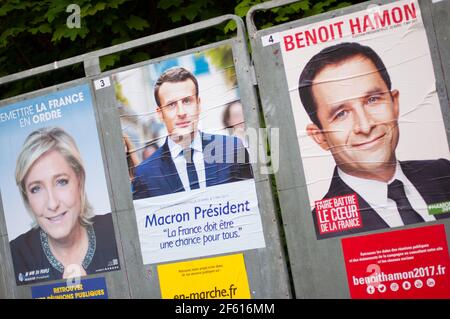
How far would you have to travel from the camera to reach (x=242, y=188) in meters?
5.48

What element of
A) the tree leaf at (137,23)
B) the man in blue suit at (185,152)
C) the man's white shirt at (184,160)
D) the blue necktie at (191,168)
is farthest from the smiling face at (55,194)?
the tree leaf at (137,23)

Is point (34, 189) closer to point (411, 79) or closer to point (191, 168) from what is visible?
point (191, 168)

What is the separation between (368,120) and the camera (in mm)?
5062

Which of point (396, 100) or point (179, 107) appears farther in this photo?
point (179, 107)

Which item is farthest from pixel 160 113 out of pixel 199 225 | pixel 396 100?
pixel 396 100

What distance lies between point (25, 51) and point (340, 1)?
12.5 ft

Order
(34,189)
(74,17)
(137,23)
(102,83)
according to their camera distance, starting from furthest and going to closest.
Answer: (137,23) → (74,17) → (34,189) → (102,83)

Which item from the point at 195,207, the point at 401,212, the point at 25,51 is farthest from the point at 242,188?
the point at 25,51

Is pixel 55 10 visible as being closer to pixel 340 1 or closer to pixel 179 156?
pixel 179 156

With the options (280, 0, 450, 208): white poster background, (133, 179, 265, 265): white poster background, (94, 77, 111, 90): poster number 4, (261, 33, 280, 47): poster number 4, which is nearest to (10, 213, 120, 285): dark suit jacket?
(133, 179, 265, 265): white poster background

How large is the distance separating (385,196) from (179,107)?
189 centimetres

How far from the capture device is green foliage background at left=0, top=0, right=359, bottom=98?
6.87m

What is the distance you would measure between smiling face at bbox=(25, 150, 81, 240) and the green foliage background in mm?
1171

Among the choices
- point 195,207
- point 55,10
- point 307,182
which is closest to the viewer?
point 307,182
